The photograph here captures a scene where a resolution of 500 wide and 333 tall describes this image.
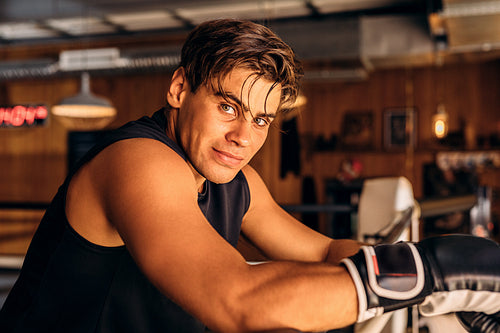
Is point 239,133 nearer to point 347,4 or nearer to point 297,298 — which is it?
point 297,298

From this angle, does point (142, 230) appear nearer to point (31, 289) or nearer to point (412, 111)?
point (31, 289)

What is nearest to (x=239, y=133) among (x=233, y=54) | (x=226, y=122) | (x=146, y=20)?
(x=226, y=122)

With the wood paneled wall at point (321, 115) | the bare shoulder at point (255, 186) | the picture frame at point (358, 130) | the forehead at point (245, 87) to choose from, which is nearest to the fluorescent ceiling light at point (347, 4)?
the wood paneled wall at point (321, 115)

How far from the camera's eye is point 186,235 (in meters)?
0.72

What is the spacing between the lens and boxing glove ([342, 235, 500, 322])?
2.28ft

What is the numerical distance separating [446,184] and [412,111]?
116cm

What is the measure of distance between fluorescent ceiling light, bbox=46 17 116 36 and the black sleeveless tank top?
229 inches

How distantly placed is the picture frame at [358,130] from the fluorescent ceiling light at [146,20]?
2.80 metres

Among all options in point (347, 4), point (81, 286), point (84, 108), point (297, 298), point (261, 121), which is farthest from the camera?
point (347, 4)

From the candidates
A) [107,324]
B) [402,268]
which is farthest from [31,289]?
[402,268]

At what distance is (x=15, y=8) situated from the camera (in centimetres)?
577

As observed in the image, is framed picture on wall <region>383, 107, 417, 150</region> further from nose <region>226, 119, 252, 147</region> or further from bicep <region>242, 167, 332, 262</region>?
nose <region>226, 119, 252, 147</region>

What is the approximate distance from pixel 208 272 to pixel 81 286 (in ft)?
1.24

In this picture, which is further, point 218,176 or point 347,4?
point 347,4
